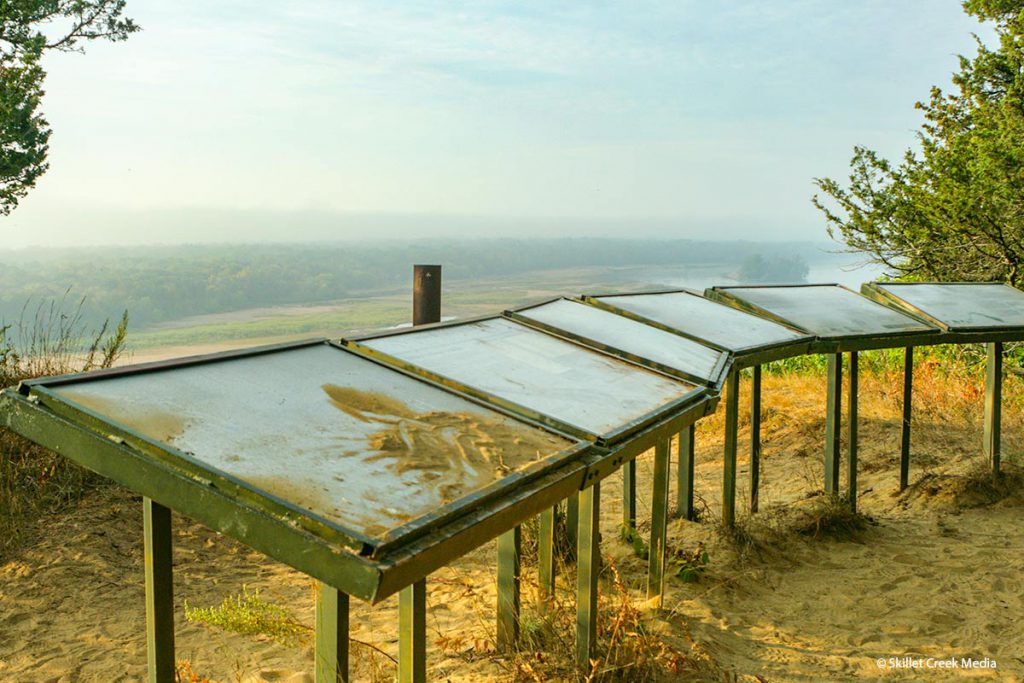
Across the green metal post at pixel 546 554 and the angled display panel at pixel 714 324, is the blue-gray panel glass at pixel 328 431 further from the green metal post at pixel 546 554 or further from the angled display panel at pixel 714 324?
the angled display panel at pixel 714 324

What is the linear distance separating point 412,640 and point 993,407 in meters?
4.94

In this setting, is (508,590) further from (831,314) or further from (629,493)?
(831,314)

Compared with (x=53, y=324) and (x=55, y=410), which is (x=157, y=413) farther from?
(x=53, y=324)

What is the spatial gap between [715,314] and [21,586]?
4323mm

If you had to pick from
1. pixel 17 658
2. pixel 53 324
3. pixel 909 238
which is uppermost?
pixel 909 238

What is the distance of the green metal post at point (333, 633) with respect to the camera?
6.39ft

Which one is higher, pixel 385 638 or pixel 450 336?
pixel 450 336

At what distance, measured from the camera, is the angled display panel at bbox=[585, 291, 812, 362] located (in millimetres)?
4348

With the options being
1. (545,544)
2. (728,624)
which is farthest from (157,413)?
(728,624)

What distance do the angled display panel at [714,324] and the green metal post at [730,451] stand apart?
0.90 feet

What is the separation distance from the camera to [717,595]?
4207 mm

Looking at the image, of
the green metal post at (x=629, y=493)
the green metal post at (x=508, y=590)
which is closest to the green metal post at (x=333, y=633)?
the green metal post at (x=508, y=590)

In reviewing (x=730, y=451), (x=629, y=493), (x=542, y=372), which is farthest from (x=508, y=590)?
(x=730, y=451)

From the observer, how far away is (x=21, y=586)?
489cm
